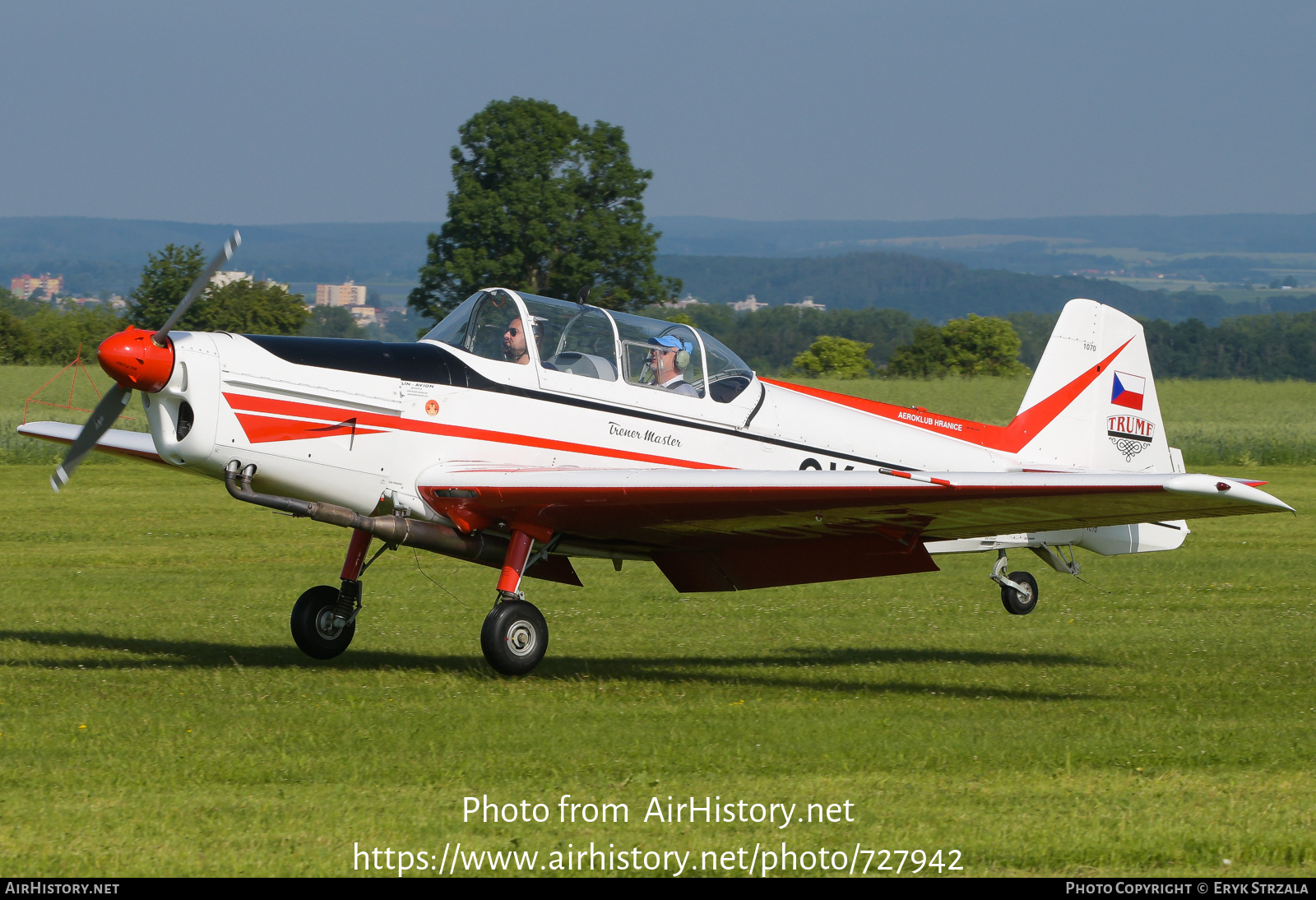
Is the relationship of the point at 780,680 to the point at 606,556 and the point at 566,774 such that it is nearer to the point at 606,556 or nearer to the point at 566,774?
the point at 606,556

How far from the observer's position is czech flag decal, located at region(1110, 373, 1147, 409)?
36.5 feet

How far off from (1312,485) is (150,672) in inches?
949

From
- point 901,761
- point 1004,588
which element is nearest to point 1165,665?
point 1004,588

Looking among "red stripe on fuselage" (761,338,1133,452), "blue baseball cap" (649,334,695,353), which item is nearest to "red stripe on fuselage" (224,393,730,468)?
"blue baseball cap" (649,334,695,353)

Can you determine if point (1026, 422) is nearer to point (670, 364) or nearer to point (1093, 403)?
point (1093, 403)

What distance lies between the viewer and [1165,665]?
980 centimetres

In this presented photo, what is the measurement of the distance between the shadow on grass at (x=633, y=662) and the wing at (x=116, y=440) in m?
1.45

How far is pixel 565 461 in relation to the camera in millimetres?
9055

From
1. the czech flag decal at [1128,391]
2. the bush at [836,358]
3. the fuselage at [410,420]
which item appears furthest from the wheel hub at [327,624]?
the bush at [836,358]

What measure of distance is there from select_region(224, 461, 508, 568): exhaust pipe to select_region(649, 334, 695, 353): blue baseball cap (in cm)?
176

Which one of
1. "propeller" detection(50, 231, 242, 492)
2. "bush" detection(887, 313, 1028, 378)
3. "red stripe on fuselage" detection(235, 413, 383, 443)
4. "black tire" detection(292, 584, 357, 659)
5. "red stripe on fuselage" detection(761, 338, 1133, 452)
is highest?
"bush" detection(887, 313, 1028, 378)

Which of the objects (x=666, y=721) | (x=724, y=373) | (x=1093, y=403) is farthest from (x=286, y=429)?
(x=1093, y=403)

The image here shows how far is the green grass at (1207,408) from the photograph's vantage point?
32.3 m

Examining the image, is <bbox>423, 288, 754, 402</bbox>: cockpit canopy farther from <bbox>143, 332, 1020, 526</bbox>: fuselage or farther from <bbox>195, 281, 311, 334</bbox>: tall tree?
<bbox>195, 281, 311, 334</bbox>: tall tree
